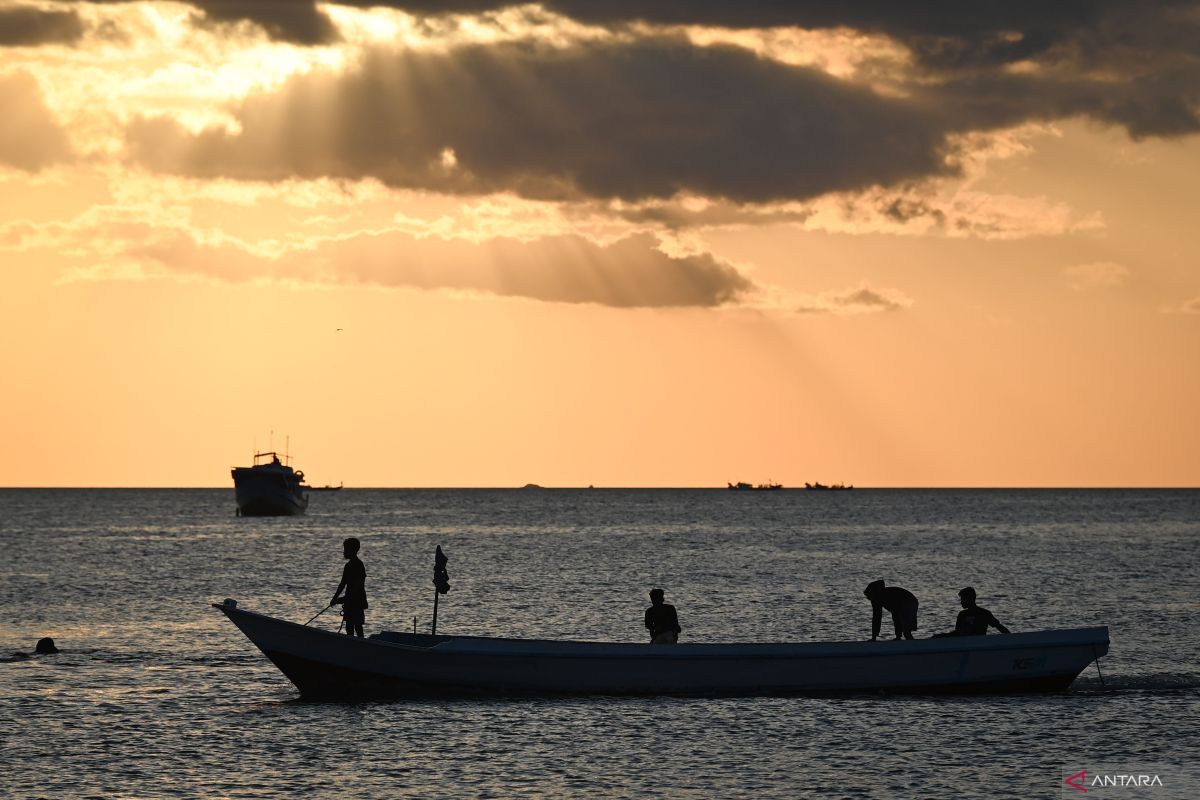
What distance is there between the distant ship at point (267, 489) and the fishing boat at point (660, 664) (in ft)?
487

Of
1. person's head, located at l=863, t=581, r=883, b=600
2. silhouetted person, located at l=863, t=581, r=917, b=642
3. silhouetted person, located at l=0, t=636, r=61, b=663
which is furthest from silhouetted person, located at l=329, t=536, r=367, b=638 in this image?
silhouetted person, located at l=0, t=636, r=61, b=663

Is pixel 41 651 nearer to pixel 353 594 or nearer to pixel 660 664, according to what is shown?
pixel 353 594

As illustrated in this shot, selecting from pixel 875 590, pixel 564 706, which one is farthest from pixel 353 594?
pixel 875 590

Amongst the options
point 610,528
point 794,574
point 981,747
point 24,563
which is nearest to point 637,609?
point 794,574

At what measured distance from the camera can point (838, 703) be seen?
33188 mm

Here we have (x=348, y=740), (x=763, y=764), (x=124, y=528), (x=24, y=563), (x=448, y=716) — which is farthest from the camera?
(x=124, y=528)

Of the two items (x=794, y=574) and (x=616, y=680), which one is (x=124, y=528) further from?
(x=616, y=680)

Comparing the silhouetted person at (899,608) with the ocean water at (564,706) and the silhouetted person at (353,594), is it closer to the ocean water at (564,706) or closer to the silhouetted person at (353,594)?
the ocean water at (564,706)

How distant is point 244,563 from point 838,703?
2705 inches

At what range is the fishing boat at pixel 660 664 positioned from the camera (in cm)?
3278

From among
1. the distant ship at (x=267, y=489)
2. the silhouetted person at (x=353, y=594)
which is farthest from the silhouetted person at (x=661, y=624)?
the distant ship at (x=267, y=489)

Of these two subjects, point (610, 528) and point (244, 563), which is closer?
point (244, 563)

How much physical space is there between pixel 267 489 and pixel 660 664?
153934 millimetres

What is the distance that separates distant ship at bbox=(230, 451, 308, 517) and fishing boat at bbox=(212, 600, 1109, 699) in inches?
5842
